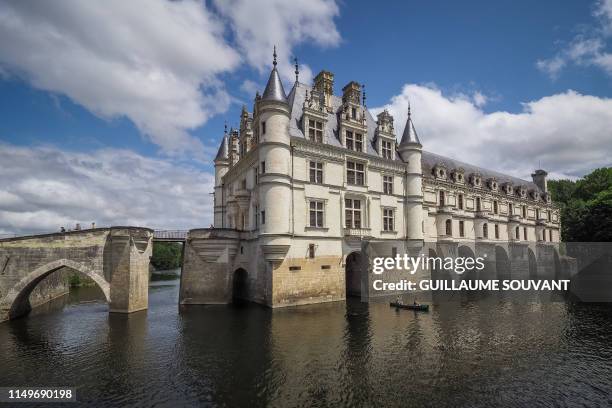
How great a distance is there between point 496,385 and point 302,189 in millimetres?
20859

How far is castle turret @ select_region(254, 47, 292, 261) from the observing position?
28.3m

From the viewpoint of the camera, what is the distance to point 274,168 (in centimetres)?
2881

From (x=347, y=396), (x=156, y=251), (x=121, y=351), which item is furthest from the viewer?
(x=156, y=251)

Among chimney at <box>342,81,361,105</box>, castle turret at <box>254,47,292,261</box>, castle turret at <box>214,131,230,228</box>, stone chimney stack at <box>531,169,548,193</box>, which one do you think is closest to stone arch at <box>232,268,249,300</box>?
castle turret at <box>254,47,292,261</box>

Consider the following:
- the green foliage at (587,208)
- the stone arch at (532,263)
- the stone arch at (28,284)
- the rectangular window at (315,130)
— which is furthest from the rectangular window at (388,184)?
the green foliage at (587,208)

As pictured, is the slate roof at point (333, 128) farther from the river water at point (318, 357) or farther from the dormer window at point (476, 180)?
the river water at point (318, 357)

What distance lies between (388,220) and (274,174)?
1443 centimetres

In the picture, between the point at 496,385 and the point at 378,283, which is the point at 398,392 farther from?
the point at 378,283

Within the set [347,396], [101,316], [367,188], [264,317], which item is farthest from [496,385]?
[101,316]

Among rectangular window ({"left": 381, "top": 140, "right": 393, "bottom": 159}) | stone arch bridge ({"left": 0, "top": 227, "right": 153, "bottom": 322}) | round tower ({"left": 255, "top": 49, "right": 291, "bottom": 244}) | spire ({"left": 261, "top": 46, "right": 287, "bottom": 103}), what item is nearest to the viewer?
stone arch bridge ({"left": 0, "top": 227, "right": 153, "bottom": 322})

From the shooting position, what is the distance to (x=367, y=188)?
1358 inches

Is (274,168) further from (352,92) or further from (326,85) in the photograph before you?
(352,92)

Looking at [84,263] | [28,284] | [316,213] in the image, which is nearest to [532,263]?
[316,213]

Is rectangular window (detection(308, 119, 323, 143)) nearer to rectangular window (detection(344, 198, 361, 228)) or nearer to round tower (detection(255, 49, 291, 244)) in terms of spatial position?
round tower (detection(255, 49, 291, 244))
